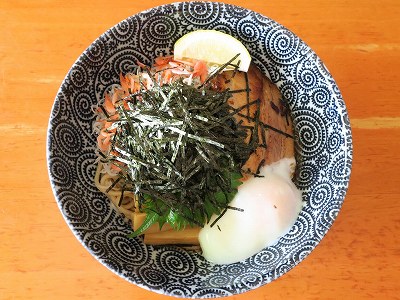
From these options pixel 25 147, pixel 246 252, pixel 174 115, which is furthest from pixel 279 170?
pixel 25 147

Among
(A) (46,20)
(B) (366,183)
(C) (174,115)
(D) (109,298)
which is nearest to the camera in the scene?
(C) (174,115)

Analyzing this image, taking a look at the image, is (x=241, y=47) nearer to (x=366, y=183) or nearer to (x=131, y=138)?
(x=131, y=138)

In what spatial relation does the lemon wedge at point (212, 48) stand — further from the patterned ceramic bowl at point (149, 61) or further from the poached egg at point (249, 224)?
the poached egg at point (249, 224)

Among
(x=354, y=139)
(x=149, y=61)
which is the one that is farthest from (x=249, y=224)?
(x=149, y=61)

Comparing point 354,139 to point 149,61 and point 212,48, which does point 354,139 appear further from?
point 149,61

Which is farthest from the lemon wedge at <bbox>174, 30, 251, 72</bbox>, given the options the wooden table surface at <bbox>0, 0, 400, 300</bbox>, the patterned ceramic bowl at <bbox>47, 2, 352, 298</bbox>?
the wooden table surface at <bbox>0, 0, 400, 300</bbox>

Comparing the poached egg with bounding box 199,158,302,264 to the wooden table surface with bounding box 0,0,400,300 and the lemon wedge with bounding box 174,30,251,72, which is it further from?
the lemon wedge with bounding box 174,30,251,72

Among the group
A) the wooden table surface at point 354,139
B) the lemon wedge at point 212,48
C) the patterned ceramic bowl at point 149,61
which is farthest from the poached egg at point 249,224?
the lemon wedge at point 212,48
